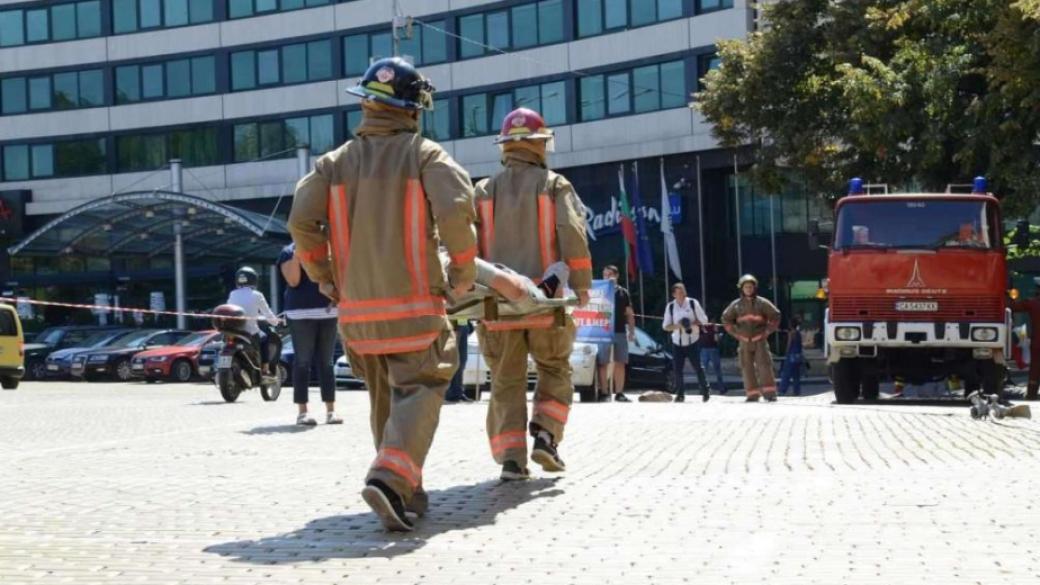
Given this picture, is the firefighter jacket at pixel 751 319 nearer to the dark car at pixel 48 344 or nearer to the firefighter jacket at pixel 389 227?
the firefighter jacket at pixel 389 227

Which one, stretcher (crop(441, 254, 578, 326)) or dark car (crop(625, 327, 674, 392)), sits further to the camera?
dark car (crop(625, 327, 674, 392))

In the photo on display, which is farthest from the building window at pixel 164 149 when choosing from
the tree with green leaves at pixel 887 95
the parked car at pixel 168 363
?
the tree with green leaves at pixel 887 95

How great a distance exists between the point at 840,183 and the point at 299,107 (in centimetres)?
2669

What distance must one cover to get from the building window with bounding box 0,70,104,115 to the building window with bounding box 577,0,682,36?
64.2 feet

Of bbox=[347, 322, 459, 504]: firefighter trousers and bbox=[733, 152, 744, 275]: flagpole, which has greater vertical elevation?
bbox=[733, 152, 744, 275]: flagpole

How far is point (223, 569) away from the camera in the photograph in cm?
593

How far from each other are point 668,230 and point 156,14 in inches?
905

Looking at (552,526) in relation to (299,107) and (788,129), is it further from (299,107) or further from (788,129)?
(299,107)

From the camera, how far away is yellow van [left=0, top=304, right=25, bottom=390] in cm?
3059

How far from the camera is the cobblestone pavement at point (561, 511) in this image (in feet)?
19.4

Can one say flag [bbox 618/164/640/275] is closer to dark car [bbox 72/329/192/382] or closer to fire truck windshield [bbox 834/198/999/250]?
dark car [bbox 72/329/192/382]

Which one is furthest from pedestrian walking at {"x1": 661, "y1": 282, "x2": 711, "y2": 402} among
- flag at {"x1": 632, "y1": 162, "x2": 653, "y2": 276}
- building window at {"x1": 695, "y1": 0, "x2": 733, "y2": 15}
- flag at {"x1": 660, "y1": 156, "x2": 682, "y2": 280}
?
building window at {"x1": 695, "y1": 0, "x2": 733, "y2": 15}

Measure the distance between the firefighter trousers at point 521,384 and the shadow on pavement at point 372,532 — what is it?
14.5 inches

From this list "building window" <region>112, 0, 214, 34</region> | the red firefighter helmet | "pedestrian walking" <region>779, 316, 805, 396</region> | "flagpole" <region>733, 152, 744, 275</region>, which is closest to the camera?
the red firefighter helmet
